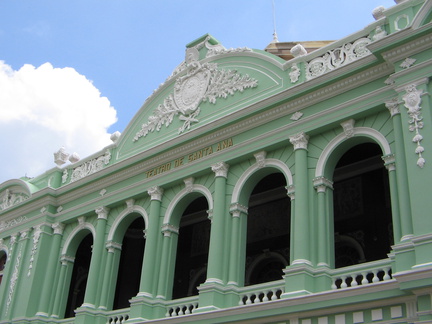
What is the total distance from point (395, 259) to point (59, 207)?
1243 centimetres

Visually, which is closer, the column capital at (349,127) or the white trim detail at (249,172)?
the column capital at (349,127)

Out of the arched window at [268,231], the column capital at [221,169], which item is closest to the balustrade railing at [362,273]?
the column capital at [221,169]

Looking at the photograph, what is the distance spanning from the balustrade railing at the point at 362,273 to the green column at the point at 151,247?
5.35 meters

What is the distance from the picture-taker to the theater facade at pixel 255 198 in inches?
447

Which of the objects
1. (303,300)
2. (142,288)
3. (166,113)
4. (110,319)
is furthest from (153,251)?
(303,300)

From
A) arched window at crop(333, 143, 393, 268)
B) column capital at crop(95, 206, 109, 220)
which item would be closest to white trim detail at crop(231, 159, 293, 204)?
arched window at crop(333, 143, 393, 268)

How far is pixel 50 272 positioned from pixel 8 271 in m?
1.95

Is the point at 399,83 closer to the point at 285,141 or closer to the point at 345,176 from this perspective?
the point at 285,141

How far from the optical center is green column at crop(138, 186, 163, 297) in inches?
600

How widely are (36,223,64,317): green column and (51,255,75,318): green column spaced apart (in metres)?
0.24

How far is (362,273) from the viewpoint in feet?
37.1

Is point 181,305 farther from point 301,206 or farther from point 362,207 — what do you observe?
point 362,207

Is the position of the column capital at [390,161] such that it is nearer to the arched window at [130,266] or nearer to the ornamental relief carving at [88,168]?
the ornamental relief carving at [88,168]

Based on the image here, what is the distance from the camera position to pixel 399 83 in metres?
11.9
